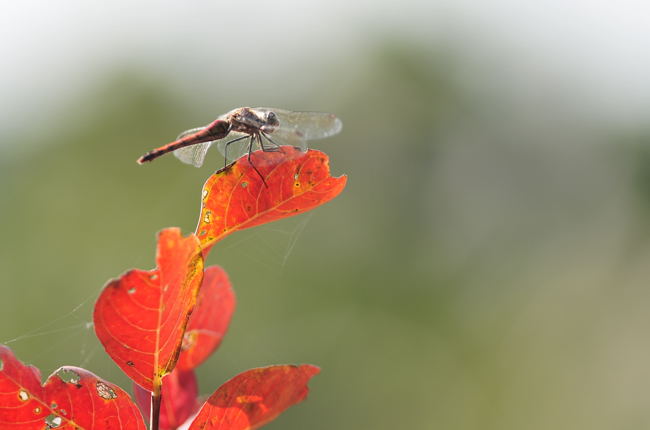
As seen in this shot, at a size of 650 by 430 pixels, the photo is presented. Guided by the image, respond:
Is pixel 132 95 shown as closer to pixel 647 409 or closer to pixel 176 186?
pixel 176 186

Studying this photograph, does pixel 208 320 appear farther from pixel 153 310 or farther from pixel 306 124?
pixel 306 124

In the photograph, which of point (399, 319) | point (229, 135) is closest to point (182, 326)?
point (229, 135)

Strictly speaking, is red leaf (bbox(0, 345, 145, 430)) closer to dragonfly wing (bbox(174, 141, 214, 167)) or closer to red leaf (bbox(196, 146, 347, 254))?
red leaf (bbox(196, 146, 347, 254))

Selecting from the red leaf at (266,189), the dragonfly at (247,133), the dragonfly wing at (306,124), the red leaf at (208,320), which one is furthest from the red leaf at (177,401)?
the dragonfly wing at (306,124)

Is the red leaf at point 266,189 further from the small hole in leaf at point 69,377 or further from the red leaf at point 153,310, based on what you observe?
the small hole in leaf at point 69,377

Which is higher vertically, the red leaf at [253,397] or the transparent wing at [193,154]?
the transparent wing at [193,154]

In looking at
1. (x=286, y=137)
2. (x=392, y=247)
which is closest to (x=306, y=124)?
(x=286, y=137)

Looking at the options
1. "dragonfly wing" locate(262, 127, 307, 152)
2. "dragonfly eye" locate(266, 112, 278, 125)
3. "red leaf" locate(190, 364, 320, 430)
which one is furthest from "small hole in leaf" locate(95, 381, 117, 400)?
"dragonfly eye" locate(266, 112, 278, 125)
